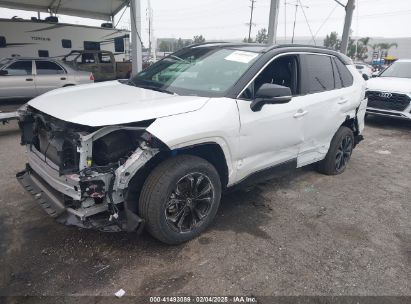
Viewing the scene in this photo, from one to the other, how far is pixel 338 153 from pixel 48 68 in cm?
845

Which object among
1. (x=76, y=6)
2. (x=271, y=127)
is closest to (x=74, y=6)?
(x=76, y=6)

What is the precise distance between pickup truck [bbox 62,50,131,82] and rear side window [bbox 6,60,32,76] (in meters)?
3.48

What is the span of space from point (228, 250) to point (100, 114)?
1.65 meters

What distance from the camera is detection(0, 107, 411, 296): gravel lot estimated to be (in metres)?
2.60

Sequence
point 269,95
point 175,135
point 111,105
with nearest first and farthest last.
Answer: point 175,135 → point 111,105 → point 269,95

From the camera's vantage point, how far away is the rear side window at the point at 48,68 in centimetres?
950

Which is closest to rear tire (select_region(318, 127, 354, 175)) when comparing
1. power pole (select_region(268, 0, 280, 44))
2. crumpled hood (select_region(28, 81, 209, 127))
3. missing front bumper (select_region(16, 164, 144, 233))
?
crumpled hood (select_region(28, 81, 209, 127))

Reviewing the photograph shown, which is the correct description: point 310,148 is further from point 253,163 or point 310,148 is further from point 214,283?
point 214,283

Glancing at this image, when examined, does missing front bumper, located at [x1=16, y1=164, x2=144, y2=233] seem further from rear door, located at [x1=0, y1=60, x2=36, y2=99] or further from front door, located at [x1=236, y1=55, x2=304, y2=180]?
rear door, located at [x1=0, y1=60, x2=36, y2=99]

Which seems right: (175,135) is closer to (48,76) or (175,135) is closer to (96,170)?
(96,170)

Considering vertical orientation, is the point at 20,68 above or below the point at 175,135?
above

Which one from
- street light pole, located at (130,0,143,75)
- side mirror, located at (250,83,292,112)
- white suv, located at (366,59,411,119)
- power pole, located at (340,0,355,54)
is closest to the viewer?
side mirror, located at (250,83,292,112)

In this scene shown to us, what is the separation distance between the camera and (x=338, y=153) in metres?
4.96

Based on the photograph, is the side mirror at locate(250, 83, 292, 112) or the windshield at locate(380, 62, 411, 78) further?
the windshield at locate(380, 62, 411, 78)
